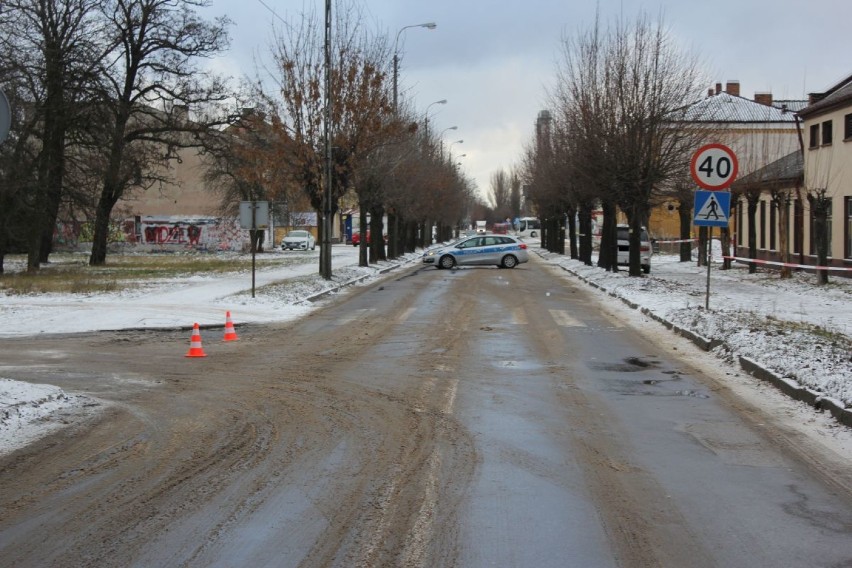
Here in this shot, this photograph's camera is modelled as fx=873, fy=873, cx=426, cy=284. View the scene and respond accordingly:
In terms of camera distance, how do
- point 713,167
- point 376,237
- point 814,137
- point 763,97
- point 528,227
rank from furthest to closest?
point 528,227, point 763,97, point 376,237, point 814,137, point 713,167

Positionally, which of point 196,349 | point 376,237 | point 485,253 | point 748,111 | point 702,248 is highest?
point 748,111

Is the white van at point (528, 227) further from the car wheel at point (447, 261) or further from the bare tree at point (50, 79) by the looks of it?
the bare tree at point (50, 79)

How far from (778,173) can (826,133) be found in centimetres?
257

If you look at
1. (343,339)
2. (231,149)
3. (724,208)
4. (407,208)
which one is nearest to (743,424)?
(343,339)

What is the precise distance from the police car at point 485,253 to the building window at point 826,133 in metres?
13.0

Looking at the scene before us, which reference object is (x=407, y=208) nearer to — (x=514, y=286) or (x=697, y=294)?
(x=514, y=286)

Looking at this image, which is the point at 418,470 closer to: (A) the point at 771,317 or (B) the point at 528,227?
(A) the point at 771,317

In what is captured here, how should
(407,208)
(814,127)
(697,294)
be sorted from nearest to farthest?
(697,294) → (814,127) → (407,208)

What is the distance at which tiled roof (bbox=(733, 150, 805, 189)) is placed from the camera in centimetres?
3300

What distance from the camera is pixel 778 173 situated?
3300 cm

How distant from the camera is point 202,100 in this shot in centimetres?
3603

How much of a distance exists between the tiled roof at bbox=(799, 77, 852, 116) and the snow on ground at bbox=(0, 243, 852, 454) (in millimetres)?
5877

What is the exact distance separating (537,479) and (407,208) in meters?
43.0

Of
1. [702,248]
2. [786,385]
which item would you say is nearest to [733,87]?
[702,248]
